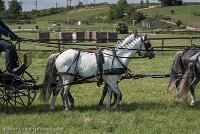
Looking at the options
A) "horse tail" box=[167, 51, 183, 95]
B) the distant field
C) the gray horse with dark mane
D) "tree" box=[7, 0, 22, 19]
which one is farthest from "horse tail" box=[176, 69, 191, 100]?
"tree" box=[7, 0, 22, 19]

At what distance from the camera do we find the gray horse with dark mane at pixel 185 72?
11648 millimetres

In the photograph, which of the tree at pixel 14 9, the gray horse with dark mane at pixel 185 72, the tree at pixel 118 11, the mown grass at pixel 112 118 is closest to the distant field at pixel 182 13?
the tree at pixel 118 11

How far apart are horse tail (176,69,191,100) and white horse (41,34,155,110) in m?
1.19

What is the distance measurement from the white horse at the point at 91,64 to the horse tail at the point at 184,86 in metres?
1.19

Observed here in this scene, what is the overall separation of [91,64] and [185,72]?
2773 millimetres

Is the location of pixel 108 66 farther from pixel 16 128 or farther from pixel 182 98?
pixel 16 128

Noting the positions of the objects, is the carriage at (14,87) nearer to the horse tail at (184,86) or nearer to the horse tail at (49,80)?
the horse tail at (49,80)

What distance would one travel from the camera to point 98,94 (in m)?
14.7

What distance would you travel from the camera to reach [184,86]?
38.2ft

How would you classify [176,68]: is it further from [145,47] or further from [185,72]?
[145,47]

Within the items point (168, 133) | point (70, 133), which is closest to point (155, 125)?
point (168, 133)

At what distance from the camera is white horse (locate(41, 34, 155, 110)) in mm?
11359

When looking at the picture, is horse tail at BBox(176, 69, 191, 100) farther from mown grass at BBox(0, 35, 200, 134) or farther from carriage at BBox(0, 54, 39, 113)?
carriage at BBox(0, 54, 39, 113)

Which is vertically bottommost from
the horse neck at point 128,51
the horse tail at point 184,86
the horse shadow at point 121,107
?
the horse shadow at point 121,107
